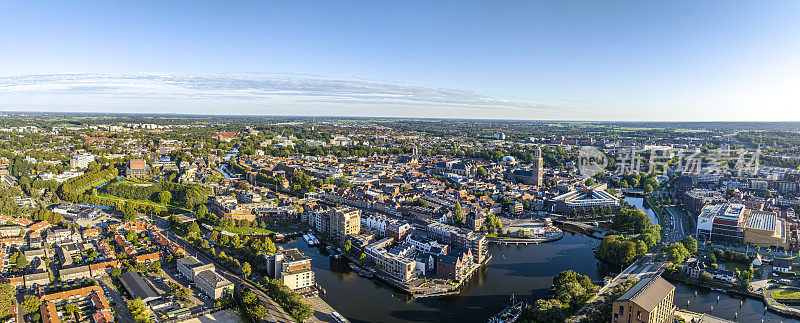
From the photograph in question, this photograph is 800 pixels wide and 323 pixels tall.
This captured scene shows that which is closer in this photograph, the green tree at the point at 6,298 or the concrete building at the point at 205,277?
the green tree at the point at 6,298

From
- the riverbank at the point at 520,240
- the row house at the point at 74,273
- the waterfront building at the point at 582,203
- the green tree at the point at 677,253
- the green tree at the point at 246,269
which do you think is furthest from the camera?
the waterfront building at the point at 582,203

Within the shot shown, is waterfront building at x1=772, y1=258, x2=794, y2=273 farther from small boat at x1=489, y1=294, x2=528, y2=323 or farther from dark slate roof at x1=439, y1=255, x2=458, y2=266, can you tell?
dark slate roof at x1=439, y1=255, x2=458, y2=266

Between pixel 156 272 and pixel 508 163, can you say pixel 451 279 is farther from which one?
pixel 508 163

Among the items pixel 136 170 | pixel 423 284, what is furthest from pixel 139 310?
pixel 136 170

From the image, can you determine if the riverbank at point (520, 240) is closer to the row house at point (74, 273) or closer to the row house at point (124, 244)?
the row house at point (124, 244)

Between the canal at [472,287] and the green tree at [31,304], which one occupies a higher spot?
the green tree at [31,304]

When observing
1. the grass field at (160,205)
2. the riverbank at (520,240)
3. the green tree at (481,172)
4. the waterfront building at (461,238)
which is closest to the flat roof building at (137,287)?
the waterfront building at (461,238)
